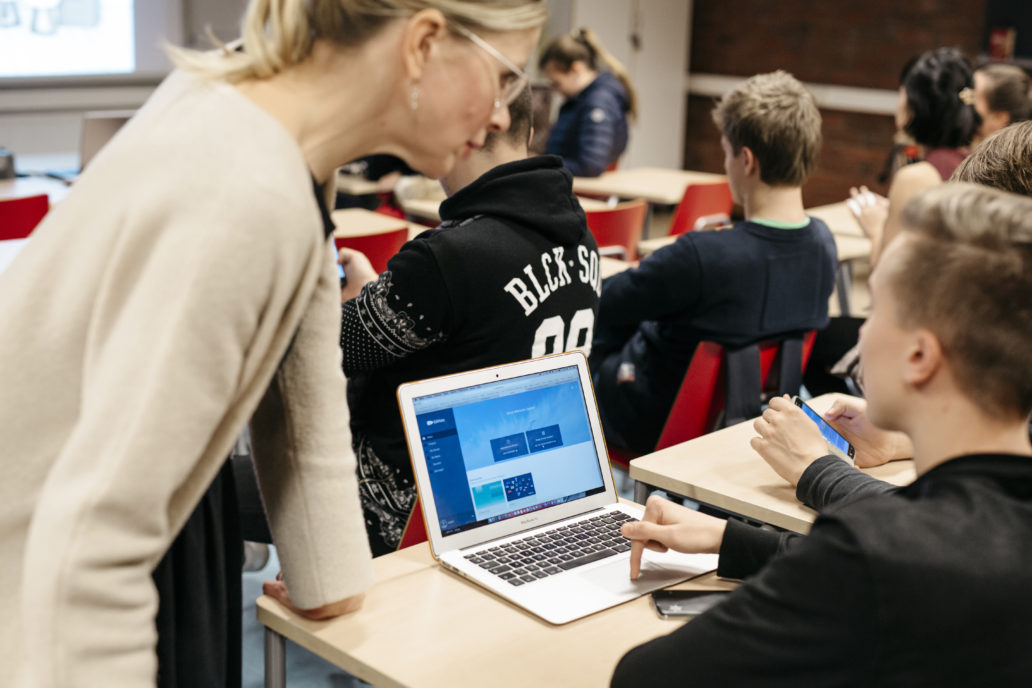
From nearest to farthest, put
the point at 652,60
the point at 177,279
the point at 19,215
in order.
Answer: the point at 177,279, the point at 19,215, the point at 652,60

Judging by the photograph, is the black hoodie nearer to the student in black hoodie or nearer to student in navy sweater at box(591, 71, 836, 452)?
the student in black hoodie

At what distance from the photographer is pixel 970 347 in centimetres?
97

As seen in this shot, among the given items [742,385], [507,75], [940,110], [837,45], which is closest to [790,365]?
[742,385]

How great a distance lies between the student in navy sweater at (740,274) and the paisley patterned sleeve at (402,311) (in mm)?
883

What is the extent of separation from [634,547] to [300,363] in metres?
0.56

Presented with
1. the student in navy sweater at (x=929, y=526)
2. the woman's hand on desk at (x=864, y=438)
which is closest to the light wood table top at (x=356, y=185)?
the woman's hand on desk at (x=864, y=438)

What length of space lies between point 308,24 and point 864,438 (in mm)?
1314

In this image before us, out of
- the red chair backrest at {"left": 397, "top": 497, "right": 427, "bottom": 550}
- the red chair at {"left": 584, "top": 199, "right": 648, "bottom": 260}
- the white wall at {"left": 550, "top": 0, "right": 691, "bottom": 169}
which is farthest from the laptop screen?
the white wall at {"left": 550, "top": 0, "right": 691, "bottom": 169}

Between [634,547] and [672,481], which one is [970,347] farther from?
[672,481]

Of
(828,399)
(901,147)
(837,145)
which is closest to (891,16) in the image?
(837,145)

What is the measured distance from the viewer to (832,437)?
187 centimetres

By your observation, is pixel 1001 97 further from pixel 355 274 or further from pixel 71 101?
pixel 71 101

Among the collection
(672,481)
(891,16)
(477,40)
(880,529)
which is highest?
(891,16)

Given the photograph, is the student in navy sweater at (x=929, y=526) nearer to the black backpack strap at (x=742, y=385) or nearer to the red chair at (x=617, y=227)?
the black backpack strap at (x=742, y=385)
